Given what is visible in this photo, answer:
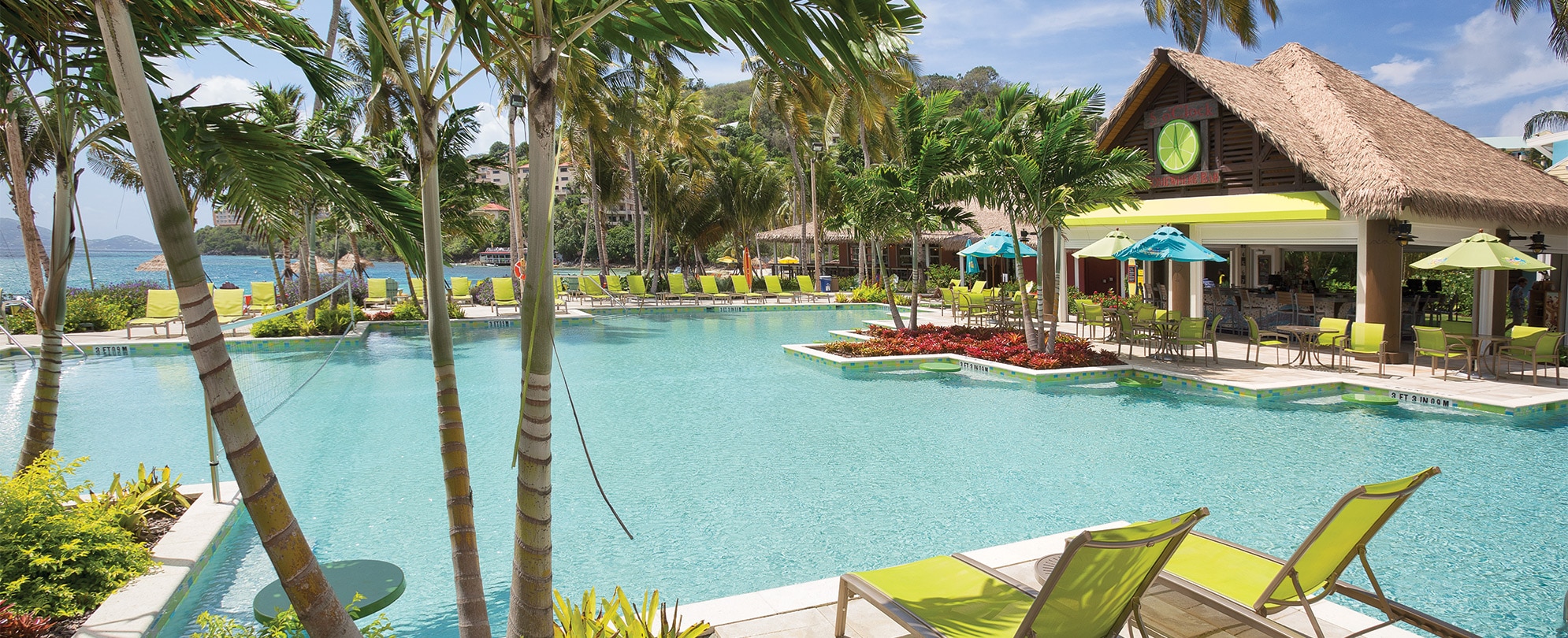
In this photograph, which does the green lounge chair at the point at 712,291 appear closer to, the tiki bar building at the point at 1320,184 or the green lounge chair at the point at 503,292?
the green lounge chair at the point at 503,292

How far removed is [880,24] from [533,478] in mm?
1654

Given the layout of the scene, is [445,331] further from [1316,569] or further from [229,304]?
[229,304]

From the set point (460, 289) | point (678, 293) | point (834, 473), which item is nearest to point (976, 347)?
point (834, 473)

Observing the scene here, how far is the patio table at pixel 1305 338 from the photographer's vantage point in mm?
11461

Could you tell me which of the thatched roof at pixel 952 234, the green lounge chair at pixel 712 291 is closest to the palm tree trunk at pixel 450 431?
the thatched roof at pixel 952 234

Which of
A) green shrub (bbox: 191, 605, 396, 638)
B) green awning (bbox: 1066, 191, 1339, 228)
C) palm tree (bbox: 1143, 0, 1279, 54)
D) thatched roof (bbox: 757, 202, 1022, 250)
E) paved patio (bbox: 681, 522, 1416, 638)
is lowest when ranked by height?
paved patio (bbox: 681, 522, 1416, 638)

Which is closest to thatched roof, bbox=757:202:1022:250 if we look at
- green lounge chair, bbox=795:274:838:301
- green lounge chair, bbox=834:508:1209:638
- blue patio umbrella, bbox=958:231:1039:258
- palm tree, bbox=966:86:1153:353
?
green lounge chair, bbox=795:274:838:301

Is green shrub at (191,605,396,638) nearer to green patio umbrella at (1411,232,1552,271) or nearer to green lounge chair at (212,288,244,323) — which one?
green patio umbrella at (1411,232,1552,271)

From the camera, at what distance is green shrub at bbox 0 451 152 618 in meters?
3.71

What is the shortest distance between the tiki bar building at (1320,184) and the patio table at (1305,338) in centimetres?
88

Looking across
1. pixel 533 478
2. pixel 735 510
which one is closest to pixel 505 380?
pixel 735 510

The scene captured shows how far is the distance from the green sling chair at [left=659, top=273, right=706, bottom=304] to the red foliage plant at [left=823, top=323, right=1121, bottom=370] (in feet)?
34.0

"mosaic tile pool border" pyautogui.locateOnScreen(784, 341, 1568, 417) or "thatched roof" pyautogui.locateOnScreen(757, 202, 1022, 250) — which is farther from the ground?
"thatched roof" pyautogui.locateOnScreen(757, 202, 1022, 250)

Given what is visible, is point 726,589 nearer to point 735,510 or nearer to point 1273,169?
point 735,510
